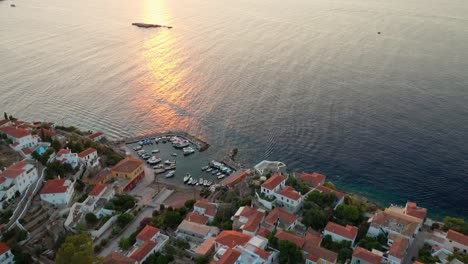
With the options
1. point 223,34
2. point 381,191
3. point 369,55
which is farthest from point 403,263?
point 223,34

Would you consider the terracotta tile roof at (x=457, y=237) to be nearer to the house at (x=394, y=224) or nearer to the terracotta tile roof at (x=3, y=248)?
the house at (x=394, y=224)

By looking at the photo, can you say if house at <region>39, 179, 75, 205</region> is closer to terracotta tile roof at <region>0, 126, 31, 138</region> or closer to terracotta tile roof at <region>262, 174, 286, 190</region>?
terracotta tile roof at <region>0, 126, 31, 138</region>

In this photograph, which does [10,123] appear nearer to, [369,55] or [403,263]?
[403,263]

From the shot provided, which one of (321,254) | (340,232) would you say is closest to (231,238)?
(321,254)

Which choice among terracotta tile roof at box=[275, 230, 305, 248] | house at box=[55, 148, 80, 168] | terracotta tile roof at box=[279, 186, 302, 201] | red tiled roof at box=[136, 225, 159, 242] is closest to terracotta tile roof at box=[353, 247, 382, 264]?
terracotta tile roof at box=[275, 230, 305, 248]

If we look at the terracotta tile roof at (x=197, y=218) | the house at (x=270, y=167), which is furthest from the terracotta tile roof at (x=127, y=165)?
the house at (x=270, y=167)

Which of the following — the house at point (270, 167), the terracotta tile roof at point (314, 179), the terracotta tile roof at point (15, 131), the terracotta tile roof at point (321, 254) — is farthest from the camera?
the house at point (270, 167)

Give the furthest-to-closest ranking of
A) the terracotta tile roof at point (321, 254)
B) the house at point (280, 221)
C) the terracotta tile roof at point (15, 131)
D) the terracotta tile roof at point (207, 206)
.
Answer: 1. the terracotta tile roof at point (15, 131)
2. the terracotta tile roof at point (207, 206)
3. the house at point (280, 221)
4. the terracotta tile roof at point (321, 254)
